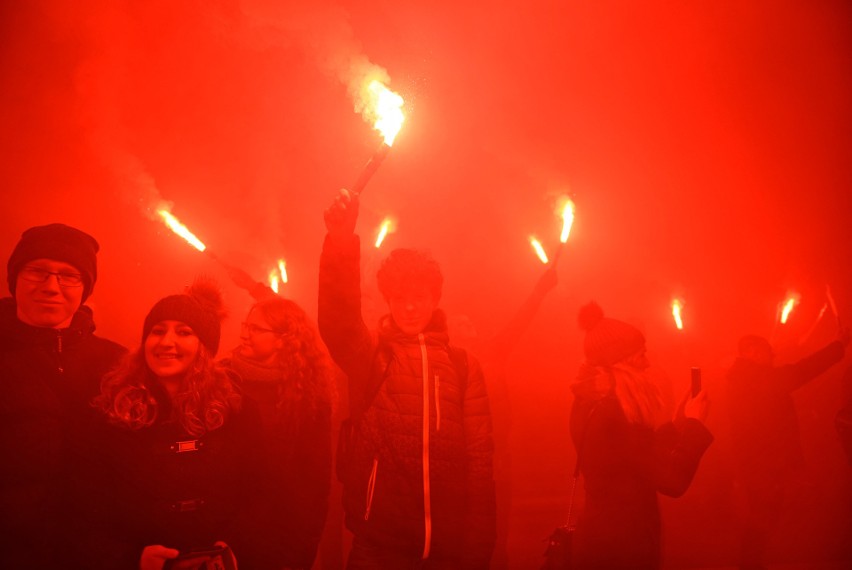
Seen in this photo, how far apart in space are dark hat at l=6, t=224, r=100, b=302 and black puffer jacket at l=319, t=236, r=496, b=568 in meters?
1.43

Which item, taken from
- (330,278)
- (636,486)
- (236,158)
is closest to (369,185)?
(236,158)

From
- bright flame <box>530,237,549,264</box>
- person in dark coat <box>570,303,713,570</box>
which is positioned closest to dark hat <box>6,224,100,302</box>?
person in dark coat <box>570,303,713,570</box>

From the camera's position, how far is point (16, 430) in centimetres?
232

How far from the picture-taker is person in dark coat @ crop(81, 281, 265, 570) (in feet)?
7.08

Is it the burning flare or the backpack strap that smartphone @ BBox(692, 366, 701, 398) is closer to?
the backpack strap

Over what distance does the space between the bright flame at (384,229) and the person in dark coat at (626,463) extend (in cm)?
189

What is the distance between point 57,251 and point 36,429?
3.07 ft

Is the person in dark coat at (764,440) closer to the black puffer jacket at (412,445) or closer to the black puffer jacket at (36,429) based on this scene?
the black puffer jacket at (412,445)

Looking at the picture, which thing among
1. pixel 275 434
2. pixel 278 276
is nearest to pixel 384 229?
pixel 278 276

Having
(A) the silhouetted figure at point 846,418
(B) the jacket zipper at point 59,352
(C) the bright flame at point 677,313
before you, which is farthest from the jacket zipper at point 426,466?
(A) the silhouetted figure at point 846,418

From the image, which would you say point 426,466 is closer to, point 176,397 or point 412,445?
point 412,445

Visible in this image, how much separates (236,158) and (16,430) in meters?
2.18

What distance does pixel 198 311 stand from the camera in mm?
2473

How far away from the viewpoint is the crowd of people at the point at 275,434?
7.26ft
